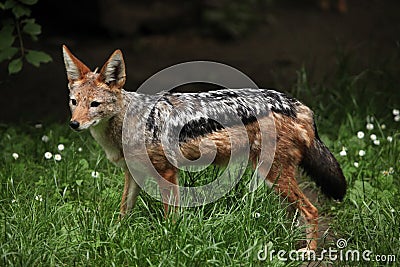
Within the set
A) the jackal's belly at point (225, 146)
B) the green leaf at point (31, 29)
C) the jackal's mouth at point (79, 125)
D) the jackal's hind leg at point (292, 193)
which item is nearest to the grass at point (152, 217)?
the jackal's hind leg at point (292, 193)

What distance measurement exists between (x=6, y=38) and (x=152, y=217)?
101 inches

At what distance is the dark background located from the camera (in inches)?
376

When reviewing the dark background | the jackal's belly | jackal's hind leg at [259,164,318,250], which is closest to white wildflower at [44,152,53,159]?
the jackal's belly

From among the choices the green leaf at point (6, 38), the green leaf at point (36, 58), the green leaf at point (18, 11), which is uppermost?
the green leaf at point (18, 11)

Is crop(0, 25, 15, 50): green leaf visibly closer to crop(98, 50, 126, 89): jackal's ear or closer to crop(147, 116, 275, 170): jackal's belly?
crop(98, 50, 126, 89): jackal's ear

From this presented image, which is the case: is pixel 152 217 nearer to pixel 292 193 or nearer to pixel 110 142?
pixel 110 142

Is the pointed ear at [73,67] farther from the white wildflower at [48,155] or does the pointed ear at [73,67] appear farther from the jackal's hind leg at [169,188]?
the white wildflower at [48,155]

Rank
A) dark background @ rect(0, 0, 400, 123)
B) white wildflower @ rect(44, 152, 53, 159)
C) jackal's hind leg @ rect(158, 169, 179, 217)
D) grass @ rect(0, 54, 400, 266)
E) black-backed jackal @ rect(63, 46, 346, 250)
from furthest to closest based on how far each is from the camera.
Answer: dark background @ rect(0, 0, 400, 123)
white wildflower @ rect(44, 152, 53, 159)
jackal's hind leg @ rect(158, 169, 179, 217)
black-backed jackal @ rect(63, 46, 346, 250)
grass @ rect(0, 54, 400, 266)

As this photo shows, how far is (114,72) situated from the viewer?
4621mm

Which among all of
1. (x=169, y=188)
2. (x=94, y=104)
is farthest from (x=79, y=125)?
(x=169, y=188)

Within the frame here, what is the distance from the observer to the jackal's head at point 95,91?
4500 millimetres

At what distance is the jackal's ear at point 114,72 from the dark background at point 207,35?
13.7 feet

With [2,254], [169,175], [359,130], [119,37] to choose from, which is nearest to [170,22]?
[119,37]

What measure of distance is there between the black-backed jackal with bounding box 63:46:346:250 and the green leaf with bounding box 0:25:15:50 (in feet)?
5.60
